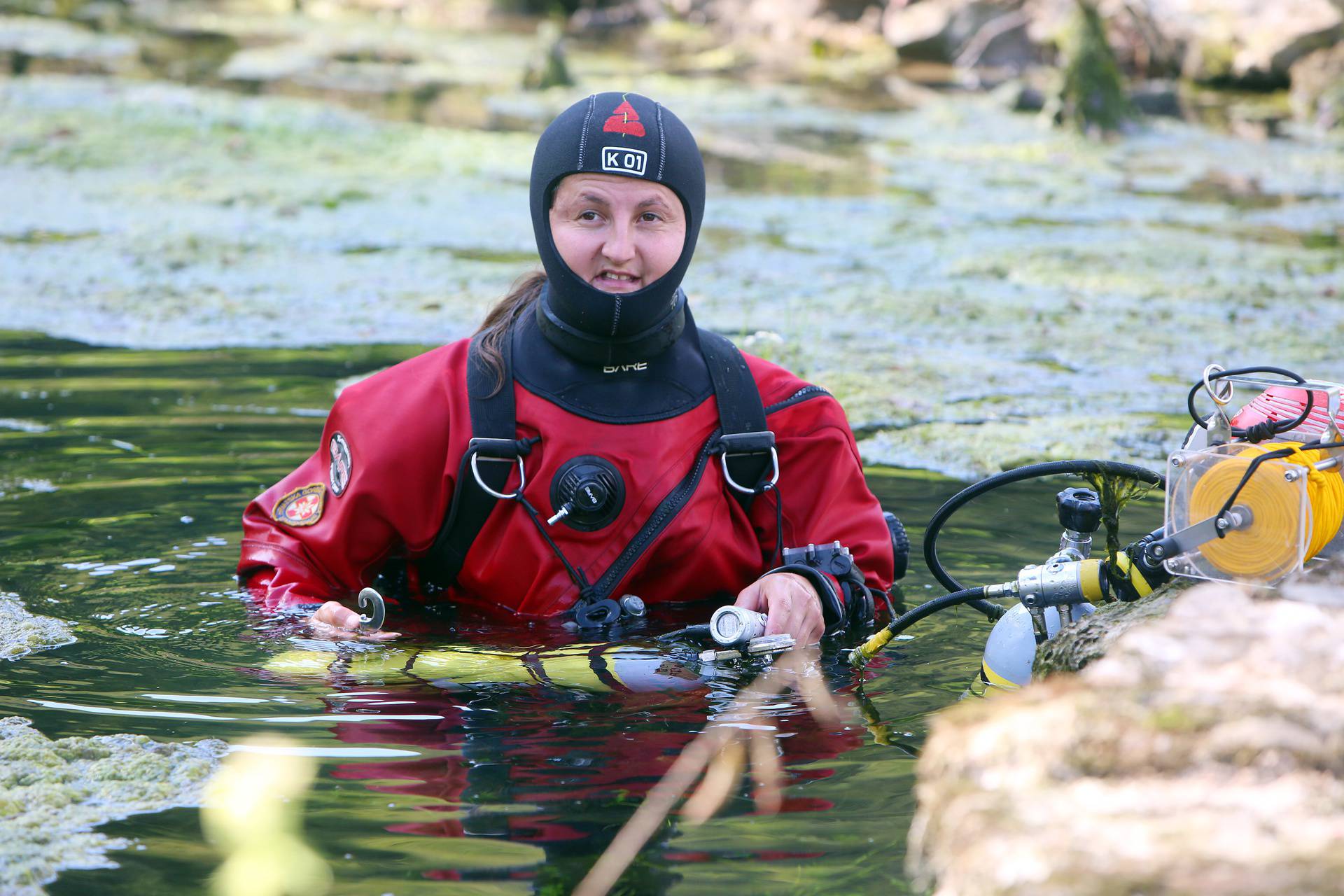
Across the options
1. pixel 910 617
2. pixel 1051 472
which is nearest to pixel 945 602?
pixel 910 617

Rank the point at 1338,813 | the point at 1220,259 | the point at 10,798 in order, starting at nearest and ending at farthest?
the point at 1338,813
the point at 10,798
the point at 1220,259

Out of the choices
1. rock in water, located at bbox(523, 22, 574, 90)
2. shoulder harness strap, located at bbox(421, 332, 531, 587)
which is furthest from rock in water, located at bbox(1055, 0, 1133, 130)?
shoulder harness strap, located at bbox(421, 332, 531, 587)

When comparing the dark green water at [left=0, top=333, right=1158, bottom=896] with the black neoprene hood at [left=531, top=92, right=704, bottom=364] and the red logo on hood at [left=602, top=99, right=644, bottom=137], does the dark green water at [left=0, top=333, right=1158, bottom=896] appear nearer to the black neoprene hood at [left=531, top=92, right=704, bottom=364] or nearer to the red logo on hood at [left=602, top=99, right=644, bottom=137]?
the black neoprene hood at [left=531, top=92, right=704, bottom=364]

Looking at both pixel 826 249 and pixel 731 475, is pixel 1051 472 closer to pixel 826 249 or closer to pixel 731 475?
pixel 731 475

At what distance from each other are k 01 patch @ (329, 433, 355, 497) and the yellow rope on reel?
1780 millimetres

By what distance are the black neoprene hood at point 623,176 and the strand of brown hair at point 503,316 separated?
0.12 metres

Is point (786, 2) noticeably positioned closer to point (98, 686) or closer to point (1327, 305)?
point (1327, 305)

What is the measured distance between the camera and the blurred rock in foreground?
60.2 inches

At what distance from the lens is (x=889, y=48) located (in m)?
19.9

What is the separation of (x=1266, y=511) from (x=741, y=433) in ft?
4.17

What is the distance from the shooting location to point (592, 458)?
3262mm

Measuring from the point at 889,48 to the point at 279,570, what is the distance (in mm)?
17821

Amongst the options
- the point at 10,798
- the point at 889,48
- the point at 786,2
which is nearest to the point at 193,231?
the point at 10,798

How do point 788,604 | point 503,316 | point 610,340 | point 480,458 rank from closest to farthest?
point 788,604 < point 480,458 < point 610,340 < point 503,316
